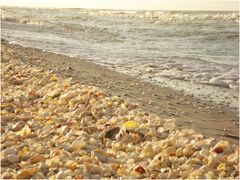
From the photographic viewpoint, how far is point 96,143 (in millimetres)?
4160

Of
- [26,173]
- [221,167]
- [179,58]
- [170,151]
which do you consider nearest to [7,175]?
[26,173]

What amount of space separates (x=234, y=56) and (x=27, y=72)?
7.38 metres

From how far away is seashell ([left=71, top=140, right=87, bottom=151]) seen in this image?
13.0ft

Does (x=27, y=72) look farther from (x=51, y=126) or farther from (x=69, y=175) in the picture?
(x=69, y=175)

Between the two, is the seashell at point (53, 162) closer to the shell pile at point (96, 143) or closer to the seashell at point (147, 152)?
the shell pile at point (96, 143)

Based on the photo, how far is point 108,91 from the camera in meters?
6.78

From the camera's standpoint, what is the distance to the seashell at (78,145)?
398 cm

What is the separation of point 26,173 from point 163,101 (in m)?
3.59

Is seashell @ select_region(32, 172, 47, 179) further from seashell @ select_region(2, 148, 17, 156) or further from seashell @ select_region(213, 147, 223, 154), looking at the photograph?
seashell @ select_region(213, 147, 223, 154)

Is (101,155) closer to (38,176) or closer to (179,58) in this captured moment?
(38,176)

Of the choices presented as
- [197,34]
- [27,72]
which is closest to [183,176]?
[27,72]

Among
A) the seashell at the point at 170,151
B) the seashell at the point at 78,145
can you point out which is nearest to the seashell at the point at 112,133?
the seashell at the point at 78,145

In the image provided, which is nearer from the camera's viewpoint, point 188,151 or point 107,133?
point 188,151

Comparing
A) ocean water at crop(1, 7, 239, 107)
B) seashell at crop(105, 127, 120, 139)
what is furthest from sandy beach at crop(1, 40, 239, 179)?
ocean water at crop(1, 7, 239, 107)
